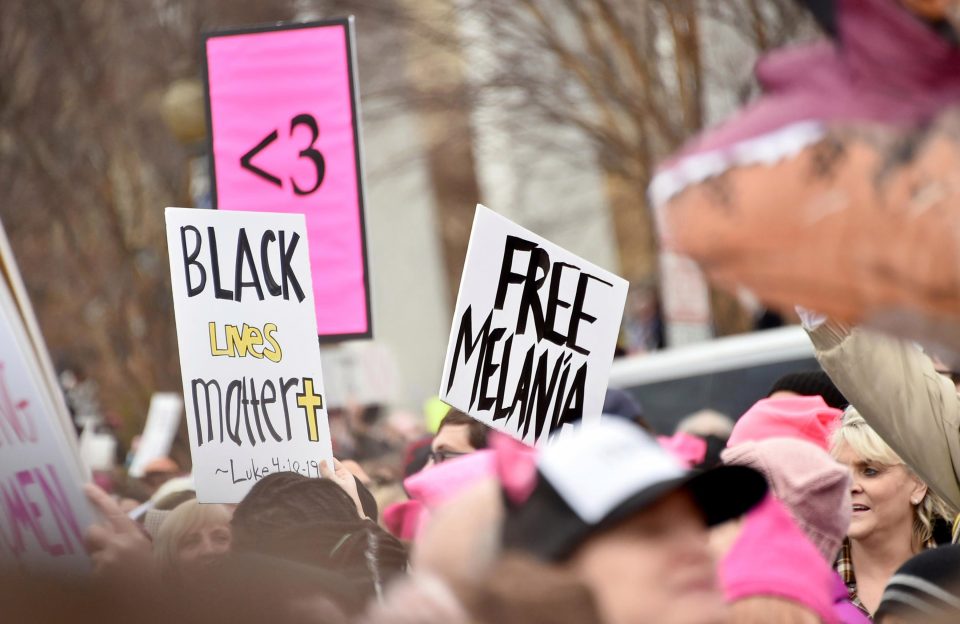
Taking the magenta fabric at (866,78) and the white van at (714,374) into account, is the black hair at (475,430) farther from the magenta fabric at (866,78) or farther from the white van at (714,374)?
the white van at (714,374)

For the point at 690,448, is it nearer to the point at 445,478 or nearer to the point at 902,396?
the point at 902,396

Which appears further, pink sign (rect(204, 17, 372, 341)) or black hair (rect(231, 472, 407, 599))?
pink sign (rect(204, 17, 372, 341))

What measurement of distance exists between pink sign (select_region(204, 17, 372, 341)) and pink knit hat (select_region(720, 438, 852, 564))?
105 inches

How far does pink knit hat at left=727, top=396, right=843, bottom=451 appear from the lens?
4.00 meters

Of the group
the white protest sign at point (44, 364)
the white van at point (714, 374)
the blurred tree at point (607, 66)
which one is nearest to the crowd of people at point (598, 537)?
the white protest sign at point (44, 364)

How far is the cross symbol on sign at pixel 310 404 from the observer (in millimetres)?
4312

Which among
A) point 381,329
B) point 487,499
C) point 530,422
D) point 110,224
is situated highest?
point 487,499

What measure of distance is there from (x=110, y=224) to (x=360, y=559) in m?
Result: 11.3

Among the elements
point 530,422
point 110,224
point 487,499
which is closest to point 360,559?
point 530,422

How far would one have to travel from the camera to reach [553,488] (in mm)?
1859

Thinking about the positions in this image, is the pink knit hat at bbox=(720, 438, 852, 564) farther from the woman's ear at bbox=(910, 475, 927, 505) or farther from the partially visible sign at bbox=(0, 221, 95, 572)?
the partially visible sign at bbox=(0, 221, 95, 572)

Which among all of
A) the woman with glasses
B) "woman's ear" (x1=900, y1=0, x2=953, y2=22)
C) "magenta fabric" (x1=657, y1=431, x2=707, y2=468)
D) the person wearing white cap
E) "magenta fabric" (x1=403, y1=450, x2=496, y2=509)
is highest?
"woman's ear" (x1=900, y1=0, x2=953, y2=22)

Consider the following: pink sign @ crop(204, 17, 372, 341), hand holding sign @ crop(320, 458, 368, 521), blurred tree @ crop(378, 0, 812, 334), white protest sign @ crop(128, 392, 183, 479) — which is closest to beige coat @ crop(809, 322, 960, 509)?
hand holding sign @ crop(320, 458, 368, 521)

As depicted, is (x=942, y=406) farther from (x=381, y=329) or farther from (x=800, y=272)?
(x=381, y=329)
